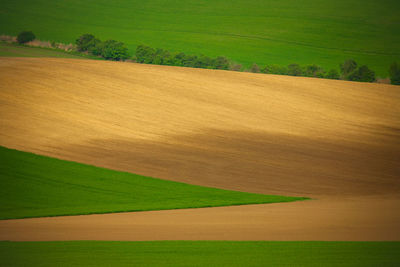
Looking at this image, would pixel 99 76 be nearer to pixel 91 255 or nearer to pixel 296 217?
pixel 296 217

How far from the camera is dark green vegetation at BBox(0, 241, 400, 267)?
754 cm

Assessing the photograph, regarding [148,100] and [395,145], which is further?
[148,100]

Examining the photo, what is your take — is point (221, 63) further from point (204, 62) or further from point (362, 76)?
point (362, 76)

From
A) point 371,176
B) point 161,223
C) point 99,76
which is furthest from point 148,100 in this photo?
point 161,223

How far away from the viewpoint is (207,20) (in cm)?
4206

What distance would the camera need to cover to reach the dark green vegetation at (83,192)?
13484 mm

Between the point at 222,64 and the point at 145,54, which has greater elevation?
the point at 145,54

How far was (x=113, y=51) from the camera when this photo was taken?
3291 centimetres

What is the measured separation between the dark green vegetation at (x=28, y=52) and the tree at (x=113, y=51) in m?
1.81

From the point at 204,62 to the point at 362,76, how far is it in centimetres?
926

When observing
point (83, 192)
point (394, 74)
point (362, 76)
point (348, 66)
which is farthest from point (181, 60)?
point (83, 192)

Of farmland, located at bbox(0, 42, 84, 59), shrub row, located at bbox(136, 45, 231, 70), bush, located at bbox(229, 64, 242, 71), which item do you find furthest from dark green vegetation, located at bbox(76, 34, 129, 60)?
bush, located at bbox(229, 64, 242, 71)

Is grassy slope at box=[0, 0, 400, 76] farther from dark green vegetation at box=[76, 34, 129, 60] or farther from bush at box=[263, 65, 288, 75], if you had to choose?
dark green vegetation at box=[76, 34, 129, 60]

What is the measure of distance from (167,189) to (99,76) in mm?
10578
